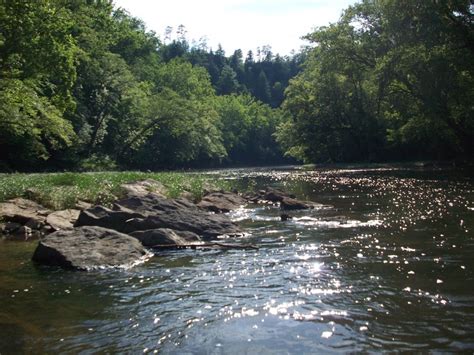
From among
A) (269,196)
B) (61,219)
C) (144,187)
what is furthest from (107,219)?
(269,196)

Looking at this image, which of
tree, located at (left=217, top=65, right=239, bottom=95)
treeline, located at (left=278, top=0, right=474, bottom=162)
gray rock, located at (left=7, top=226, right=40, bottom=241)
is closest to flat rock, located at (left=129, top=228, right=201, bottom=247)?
gray rock, located at (left=7, top=226, right=40, bottom=241)

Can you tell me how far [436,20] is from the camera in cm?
3988

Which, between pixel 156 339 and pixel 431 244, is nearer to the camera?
pixel 156 339

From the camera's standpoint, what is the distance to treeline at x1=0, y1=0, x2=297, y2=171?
29500 millimetres

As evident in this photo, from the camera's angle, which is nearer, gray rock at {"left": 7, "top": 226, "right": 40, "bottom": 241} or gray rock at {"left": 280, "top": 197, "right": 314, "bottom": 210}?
gray rock at {"left": 7, "top": 226, "right": 40, "bottom": 241}

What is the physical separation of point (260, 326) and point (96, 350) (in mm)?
2129

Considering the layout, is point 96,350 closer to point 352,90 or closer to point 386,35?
point 386,35

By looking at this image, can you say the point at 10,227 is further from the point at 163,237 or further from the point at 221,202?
the point at 221,202

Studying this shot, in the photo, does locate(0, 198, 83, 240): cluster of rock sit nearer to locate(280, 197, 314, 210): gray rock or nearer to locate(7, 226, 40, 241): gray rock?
locate(7, 226, 40, 241): gray rock

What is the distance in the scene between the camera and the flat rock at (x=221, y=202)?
21391mm

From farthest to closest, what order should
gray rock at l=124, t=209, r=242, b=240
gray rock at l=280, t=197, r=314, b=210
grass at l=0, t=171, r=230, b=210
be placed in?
gray rock at l=280, t=197, r=314, b=210, grass at l=0, t=171, r=230, b=210, gray rock at l=124, t=209, r=242, b=240

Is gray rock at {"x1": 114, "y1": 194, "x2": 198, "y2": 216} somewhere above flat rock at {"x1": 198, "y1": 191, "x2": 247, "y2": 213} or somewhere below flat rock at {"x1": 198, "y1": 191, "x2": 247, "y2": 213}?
above

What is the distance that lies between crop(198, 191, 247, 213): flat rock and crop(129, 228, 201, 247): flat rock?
7680 mm

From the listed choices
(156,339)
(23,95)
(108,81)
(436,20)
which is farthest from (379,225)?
(108,81)
